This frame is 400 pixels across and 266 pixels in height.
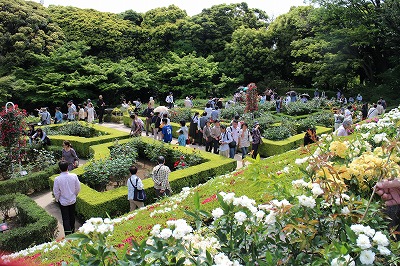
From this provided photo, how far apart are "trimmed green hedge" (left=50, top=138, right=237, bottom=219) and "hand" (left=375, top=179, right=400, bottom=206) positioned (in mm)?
4832

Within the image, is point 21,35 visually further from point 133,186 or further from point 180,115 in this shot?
point 133,186

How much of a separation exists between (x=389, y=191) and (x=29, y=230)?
549cm

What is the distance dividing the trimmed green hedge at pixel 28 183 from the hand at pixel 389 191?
809 cm

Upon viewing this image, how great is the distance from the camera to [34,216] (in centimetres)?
631

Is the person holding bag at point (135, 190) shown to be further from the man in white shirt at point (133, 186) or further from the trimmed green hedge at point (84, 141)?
the trimmed green hedge at point (84, 141)

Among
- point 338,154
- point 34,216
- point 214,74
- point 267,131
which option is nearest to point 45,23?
point 214,74

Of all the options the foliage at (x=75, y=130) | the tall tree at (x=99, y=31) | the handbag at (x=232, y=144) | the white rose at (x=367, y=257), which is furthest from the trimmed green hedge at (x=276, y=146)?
the tall tree at (x=99, y=31)

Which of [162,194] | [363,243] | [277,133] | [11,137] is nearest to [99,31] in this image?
[11,137]

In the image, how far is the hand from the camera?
2541 millimetres

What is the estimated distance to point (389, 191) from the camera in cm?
258

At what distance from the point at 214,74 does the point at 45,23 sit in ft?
42.1

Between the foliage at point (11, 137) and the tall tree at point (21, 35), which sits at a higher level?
the tall tree at point (21, 35)

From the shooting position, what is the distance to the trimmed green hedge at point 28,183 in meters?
8.21

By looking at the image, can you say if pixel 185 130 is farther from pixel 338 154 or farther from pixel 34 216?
pixel 338 154
